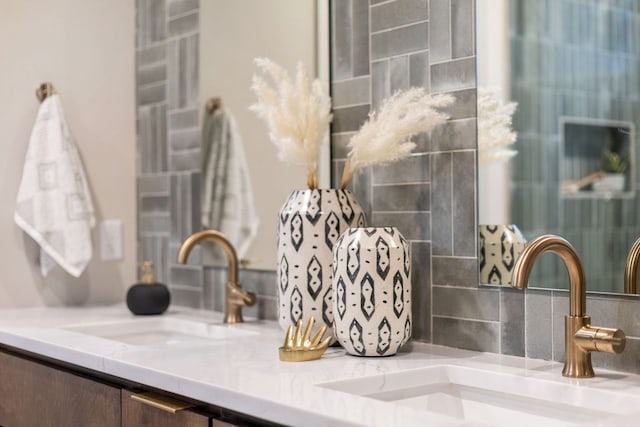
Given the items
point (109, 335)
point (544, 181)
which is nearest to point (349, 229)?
point (544, 181)

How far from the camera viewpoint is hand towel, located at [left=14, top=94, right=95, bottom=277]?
2.29 metres

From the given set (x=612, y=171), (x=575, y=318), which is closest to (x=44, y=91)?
(x=612, y=171)

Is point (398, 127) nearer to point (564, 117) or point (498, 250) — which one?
point (498, 250)

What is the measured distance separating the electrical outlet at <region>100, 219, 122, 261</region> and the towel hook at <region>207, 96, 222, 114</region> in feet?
1.68

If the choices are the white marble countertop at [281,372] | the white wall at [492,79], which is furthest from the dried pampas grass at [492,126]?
the white marble countertop at [281,372]

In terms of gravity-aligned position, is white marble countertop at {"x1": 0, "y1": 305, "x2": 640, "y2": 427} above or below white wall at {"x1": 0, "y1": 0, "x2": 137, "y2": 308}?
below

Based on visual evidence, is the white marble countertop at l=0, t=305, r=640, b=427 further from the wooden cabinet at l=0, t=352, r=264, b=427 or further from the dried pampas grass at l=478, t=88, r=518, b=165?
the dried pampas grass at l=478, t=88, r=518, b=165

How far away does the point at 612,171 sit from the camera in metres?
1.67

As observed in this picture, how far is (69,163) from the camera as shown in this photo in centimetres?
234

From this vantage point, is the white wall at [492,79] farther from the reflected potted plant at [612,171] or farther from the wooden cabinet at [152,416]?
the wooden cabinet at [152,416]

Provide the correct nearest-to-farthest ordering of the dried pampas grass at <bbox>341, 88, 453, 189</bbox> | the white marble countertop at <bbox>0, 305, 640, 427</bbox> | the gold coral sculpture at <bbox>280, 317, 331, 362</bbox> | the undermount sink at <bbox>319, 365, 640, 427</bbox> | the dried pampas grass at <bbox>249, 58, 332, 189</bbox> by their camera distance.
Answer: the white marble countertop at <bbox>0, 305, 640, 427</bbox>, the undermount sink at <bbox>319, 365, 640, 427</bbox>, the gold coral sculpture at <bbox>280, 317, 331, 362</bbox>, the dried pampas grass at <bbox>341, 88, 453, 189</bbox>, the dried pampas grass at <bbox>249, 58, 332, 189</bbox>

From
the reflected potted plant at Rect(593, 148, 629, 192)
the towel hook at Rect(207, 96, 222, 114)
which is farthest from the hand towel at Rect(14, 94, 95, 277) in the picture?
the reflected potted plant at Rect(593, 148, 629, 192)

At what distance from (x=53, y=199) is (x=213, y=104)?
54 centimetres

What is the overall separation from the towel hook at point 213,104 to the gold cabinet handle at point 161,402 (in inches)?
41.5
